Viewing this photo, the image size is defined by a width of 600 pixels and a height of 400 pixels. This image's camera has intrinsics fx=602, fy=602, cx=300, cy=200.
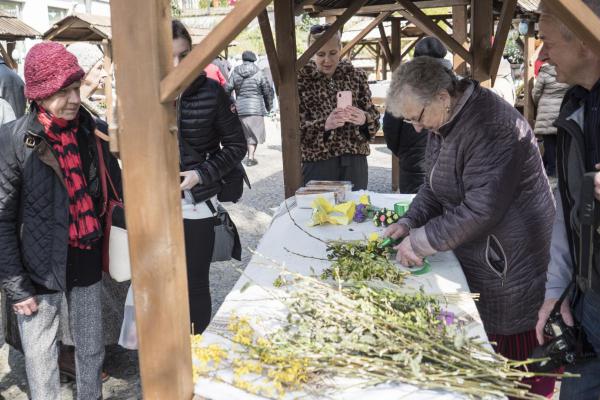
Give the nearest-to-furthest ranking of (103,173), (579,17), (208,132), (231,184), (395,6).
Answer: (579,17)
(103,173)
(208,132)
(231,184)
(395,6)

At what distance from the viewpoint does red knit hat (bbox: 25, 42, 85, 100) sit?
2.38 meters

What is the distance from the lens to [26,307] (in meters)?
2.45

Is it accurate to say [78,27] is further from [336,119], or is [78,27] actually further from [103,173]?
[103,173]

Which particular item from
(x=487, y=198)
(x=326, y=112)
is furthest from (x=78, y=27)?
(x=487, y=198)

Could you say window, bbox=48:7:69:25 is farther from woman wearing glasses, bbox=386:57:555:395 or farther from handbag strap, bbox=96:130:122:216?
woman wearing glasses, bbox=386:57:555:395

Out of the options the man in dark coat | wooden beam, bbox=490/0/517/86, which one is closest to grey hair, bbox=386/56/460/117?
wooden beam, bbox=490/0/517/86

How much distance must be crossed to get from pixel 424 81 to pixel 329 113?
6.09ft

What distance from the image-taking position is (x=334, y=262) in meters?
2.41

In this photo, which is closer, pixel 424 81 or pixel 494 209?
pixel 494 209

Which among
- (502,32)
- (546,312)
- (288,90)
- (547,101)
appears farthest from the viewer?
(547,101)

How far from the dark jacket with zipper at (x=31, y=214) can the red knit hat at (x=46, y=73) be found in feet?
0.36

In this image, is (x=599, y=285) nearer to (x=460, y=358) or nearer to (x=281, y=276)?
(x=460, y=358)

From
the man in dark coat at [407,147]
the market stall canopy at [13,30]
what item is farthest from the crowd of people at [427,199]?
the market stall canopy at [13,30]

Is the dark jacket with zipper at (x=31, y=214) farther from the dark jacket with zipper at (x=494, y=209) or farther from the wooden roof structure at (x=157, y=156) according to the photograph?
the dark jacket with zipper at (x=494, y=209)
